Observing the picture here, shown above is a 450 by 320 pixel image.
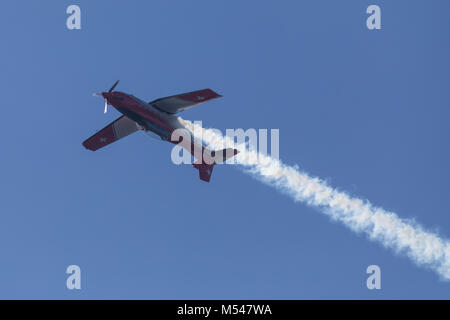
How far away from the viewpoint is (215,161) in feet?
244

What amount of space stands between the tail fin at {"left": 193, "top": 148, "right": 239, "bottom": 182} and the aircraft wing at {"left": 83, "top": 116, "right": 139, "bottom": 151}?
30.1 ft

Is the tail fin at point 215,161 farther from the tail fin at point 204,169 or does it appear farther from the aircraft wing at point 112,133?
the aircraft wing at point 112,133

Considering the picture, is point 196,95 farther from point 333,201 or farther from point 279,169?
point 333,201

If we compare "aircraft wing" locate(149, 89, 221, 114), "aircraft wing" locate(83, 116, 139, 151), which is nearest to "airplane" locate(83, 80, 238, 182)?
"aircraft wing" locate(149, 89, 221, 114)

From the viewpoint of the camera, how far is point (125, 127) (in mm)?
77812

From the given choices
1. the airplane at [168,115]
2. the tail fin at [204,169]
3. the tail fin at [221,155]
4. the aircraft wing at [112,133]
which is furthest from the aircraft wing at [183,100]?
the tail fin at [204,169]

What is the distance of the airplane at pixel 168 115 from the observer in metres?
71.1

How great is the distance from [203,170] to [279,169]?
29.3 ft

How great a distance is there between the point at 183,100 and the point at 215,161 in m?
7.50

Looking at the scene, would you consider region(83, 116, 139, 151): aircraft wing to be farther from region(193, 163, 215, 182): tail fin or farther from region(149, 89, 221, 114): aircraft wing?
region(193, 163, 215, 182): tail fin

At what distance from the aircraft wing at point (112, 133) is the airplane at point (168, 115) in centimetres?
101

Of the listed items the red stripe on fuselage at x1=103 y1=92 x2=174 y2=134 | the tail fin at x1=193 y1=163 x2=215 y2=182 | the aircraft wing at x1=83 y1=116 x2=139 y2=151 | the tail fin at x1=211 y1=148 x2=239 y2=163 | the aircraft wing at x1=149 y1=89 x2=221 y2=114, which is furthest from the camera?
the aircraft wing at x1=83 y1=116 x2=139 y2=151

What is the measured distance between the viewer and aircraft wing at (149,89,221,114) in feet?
237
